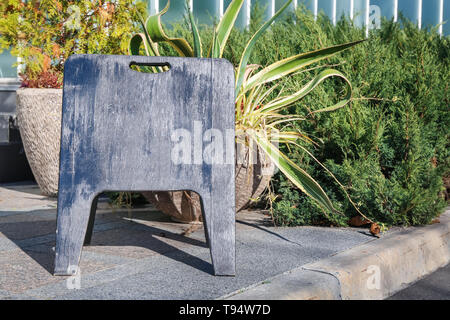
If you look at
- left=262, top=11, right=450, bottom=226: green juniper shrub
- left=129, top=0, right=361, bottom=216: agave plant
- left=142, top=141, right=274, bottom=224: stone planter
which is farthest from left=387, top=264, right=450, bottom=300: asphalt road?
left=142, top=141, right=274, bottom=224: stone planter

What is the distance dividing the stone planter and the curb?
79cm

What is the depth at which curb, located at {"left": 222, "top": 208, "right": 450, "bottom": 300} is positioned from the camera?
2.22 m

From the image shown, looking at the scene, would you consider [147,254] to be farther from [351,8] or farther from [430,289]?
[351,8]

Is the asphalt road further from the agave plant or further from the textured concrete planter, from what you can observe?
the textured concrete planter

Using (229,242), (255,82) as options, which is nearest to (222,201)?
(229,242)

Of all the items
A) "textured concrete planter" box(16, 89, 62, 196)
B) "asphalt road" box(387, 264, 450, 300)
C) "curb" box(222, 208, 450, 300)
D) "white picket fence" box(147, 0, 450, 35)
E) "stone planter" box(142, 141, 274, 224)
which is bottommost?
"asphalt road" box(387, 264, 450, 300)

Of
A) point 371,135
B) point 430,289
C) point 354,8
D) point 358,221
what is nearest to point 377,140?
point 371,135

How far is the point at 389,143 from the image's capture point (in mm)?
3918

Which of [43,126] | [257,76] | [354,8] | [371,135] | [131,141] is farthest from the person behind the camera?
[354,8]

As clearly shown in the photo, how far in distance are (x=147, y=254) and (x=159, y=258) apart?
106mm

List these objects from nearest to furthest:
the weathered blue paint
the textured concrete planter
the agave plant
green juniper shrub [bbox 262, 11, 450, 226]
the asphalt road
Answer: the weathered blue paint
the asphalt road
the agave plant
green juniper shrub [bbox 262, 11, 450, 226]
the textured concrete planter

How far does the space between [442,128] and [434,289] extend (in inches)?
76.7

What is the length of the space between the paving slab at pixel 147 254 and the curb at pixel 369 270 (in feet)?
0.31

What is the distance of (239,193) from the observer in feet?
11.4
